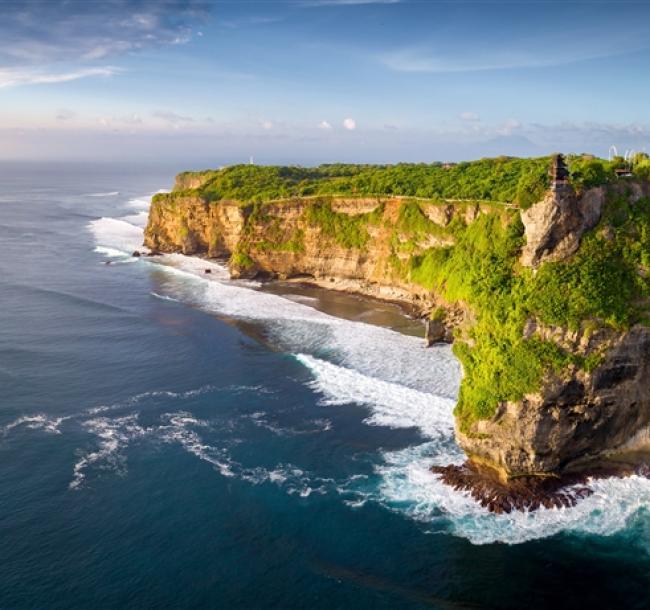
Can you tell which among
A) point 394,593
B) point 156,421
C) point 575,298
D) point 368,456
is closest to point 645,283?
point 575,298

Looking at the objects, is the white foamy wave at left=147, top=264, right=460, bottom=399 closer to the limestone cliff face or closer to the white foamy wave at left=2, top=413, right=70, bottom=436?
the limestone cliff face

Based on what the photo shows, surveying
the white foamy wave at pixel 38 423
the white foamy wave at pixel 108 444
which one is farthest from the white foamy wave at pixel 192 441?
the white foamy wave at pixel 38 423

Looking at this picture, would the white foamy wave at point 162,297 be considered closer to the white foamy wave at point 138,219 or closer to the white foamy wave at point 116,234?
the white foamy wave at point 116,234

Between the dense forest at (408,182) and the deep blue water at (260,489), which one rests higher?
the dense forest at (408,182)

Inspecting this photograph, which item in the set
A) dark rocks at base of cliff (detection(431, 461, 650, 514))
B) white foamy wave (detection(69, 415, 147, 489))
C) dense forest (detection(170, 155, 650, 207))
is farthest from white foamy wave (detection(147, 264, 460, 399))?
white foamy wave (detection(69, 415, 147, 489))

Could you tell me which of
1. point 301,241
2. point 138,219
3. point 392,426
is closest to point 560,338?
point 392,426

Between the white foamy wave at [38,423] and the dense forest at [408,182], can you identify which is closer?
the white foamy wave at [38,423]
